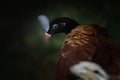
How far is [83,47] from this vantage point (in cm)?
178

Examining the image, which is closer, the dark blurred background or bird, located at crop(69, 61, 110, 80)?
bird, located at crop(69, 61, 110, 80)

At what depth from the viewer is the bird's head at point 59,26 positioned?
5.94 feet

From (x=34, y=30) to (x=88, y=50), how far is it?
0.25m

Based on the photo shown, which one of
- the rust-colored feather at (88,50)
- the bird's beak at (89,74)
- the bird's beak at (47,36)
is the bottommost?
the bird's beak at (89,74)

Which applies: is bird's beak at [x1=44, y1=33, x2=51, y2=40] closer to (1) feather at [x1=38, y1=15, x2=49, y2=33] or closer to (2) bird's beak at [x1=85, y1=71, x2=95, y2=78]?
(1) feather at [x1=38, y1=15, x2=49, y2=33]

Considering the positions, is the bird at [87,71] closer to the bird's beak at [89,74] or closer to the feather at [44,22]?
the bird's beak at [89,74]

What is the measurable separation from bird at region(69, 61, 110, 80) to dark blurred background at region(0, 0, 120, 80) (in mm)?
119

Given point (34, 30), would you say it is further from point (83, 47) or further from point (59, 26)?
point (83, 47)

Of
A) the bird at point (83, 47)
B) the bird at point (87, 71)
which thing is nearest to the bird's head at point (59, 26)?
the bird at point (83, 47)

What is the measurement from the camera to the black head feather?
181cm

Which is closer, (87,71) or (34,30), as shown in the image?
(87,71)

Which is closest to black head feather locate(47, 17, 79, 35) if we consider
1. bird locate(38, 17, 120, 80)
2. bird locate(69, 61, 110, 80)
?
bird locate(38, 17, 120, 80)

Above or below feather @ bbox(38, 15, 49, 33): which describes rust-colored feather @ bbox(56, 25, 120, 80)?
below

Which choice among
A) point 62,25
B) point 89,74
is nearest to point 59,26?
point 62,25
